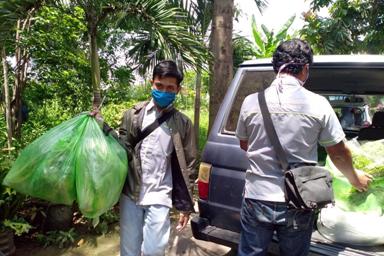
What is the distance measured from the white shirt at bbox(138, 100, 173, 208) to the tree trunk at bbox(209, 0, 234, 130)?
2569 millimetres

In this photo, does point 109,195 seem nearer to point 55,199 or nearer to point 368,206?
point 55,199

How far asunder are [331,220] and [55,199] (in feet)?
5.55

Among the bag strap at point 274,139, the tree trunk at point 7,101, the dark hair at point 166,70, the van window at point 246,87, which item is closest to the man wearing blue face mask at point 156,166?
the dark hair at point 166,70

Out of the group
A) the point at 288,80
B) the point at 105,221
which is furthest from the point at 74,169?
the point at 105,221

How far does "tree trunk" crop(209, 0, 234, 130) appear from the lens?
4695 mm

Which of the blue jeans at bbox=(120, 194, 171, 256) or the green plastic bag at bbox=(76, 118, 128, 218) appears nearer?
the green plastic bag at bbox=(76, 118, 128, 218)

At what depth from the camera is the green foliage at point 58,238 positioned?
360 cm

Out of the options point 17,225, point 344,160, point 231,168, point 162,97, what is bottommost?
point 17,225

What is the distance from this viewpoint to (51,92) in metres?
5.17

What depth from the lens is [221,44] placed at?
4754mm

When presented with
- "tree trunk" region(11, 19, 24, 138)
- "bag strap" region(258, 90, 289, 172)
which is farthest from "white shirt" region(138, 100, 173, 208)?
"tree trunk" region(11, 19, 24, 138)

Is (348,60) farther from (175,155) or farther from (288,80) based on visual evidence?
(175,155)

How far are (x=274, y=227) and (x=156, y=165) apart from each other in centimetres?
79

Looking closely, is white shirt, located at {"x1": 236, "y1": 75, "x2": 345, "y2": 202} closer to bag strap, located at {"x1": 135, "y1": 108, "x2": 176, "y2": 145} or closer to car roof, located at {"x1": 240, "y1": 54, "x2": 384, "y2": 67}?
bag strap, located at {"x1": 135, "y1": 108, "x2": 176, "y2": 145}
